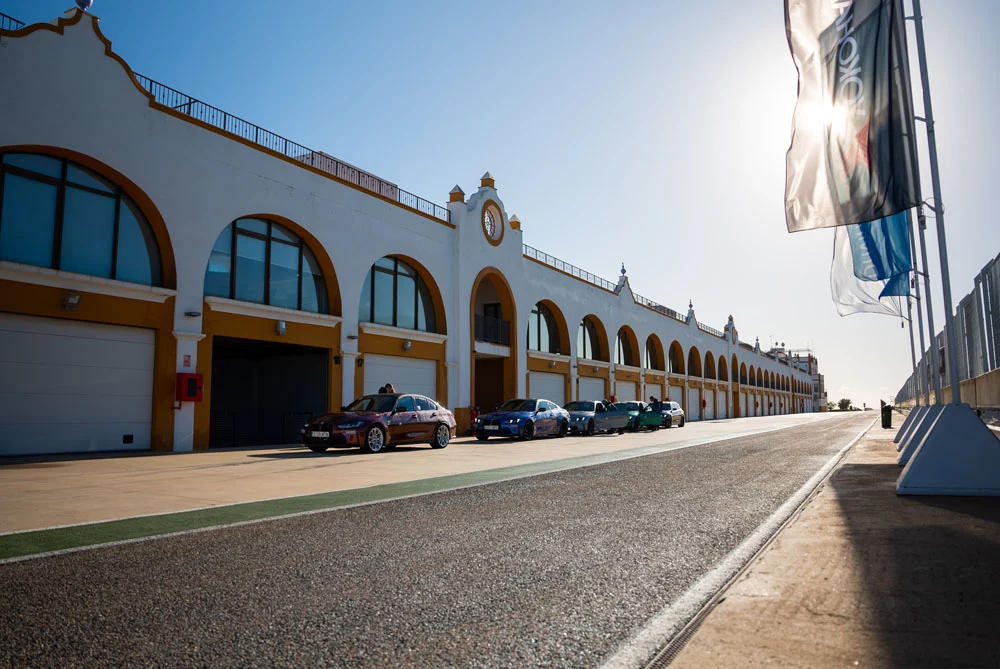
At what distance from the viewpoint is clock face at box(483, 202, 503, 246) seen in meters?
31.3

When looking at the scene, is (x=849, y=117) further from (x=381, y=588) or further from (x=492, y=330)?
(x=492, y=330)

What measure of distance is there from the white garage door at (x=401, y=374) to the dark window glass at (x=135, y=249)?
7.96 meters

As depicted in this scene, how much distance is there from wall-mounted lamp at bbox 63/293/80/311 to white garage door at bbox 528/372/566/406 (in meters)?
22.0

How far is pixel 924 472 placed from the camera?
8.07 meters

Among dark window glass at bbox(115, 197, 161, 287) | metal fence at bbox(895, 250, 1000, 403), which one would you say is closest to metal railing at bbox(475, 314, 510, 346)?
dark window glass at bbox(115, 197, 161, 287)

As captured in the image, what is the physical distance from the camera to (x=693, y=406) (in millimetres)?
59281

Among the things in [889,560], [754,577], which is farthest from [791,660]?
[889,560]

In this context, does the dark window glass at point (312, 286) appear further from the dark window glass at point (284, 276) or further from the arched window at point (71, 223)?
the arched window at point (71, 223)

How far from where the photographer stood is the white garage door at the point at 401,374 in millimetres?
23766

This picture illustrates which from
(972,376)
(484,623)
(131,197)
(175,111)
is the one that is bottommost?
(484,623)

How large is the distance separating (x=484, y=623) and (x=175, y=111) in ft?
57.5

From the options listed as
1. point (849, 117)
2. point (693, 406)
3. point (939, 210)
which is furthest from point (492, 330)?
point (693, 406)

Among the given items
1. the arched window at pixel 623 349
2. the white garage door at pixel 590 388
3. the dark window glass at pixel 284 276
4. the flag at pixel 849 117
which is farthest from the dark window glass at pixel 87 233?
the arched window at pixel 623 349

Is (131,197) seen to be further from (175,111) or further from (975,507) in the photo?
(975,507)
